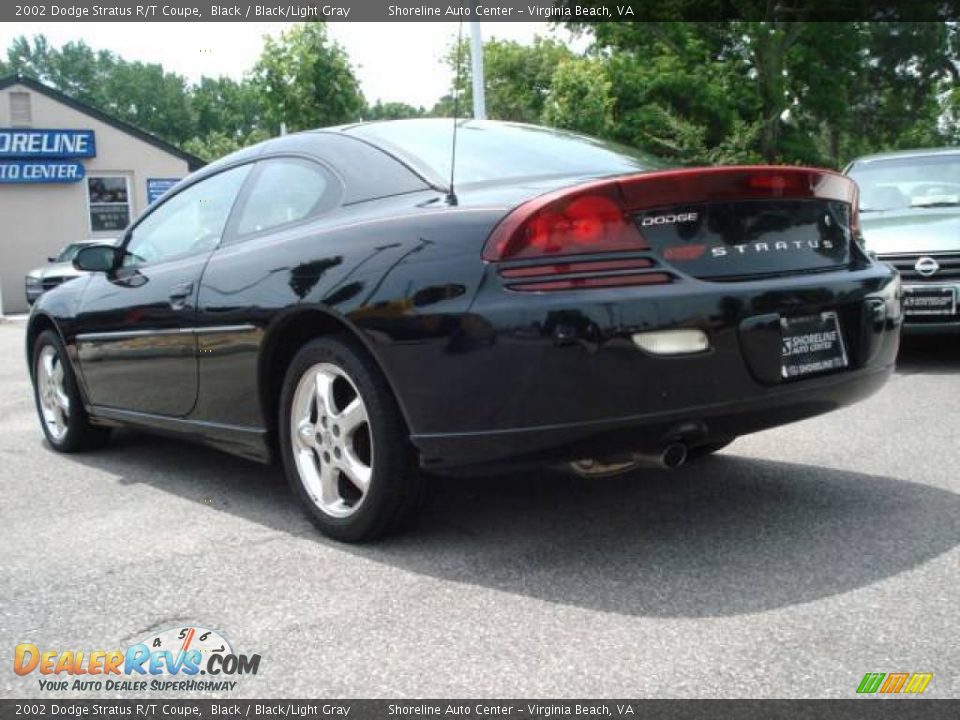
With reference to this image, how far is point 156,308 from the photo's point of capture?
4371 mm

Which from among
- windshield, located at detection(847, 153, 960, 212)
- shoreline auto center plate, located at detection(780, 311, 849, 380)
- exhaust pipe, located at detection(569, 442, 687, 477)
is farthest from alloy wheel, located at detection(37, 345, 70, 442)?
windshield, located at detection(847, 153, 960, 212)

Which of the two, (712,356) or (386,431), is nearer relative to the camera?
(712,356)

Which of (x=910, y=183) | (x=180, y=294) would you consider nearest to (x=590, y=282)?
(x=180, y=294)

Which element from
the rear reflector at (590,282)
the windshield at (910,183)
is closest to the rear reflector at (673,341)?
the rear reflector at (590,282)

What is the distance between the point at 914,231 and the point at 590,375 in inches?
204

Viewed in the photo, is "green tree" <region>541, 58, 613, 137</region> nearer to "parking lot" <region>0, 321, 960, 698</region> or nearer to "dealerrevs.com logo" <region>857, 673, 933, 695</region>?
"parking lot" <region>0, 321, 960, 698</region>

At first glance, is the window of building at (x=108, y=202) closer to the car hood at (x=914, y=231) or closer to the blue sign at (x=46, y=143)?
the blue sign at (x=46, y=143)

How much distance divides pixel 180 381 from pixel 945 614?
298 centimetres

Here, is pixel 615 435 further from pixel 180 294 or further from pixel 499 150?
pixel 180 294

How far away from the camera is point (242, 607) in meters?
2.98

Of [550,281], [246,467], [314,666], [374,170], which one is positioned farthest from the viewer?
[246,467]

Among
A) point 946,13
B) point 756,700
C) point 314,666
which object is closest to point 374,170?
point 314,666

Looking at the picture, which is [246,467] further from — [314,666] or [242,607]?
[314,666]

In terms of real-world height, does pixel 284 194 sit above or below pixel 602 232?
above
